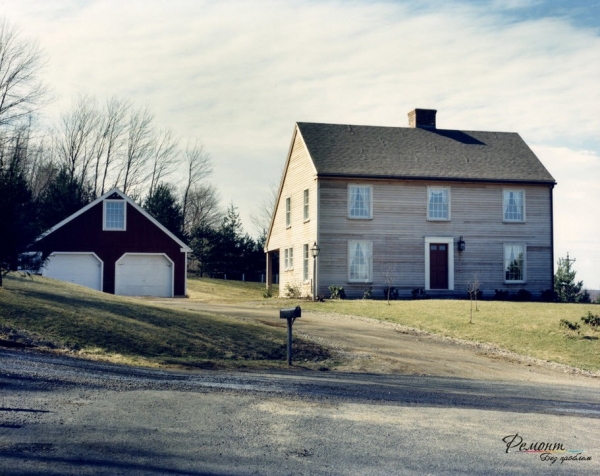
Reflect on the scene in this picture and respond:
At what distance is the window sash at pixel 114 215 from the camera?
124 ft

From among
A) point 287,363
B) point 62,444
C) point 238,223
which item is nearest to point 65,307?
point 287,363

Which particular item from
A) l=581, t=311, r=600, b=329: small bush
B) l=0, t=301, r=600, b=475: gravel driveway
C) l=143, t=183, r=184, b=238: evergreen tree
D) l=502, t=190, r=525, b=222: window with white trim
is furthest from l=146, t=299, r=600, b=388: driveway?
l=143, t=183, r=184, b=238: evergreen tree

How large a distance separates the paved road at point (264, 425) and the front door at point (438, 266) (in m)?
21.0

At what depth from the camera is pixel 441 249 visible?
1319 inches

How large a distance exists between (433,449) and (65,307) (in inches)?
480

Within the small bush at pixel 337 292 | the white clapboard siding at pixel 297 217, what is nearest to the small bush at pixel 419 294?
the small bush at pixel 337 292

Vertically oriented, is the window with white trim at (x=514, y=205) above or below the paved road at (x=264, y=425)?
above

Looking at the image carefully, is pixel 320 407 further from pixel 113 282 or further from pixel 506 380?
pixel 113 282

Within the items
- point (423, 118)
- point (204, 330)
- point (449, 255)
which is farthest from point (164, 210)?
point (204, 330)

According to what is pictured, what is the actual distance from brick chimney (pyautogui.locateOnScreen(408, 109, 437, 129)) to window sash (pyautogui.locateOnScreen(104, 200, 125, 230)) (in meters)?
15.8

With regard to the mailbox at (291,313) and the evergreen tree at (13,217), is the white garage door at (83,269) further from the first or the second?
the mailbox at (291,313)

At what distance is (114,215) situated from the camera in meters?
38.1

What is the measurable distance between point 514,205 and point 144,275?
1898 centimetres

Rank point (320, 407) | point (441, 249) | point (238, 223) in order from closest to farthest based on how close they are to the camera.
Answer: point (320, 407), point (441, 249), point (238, 223)
